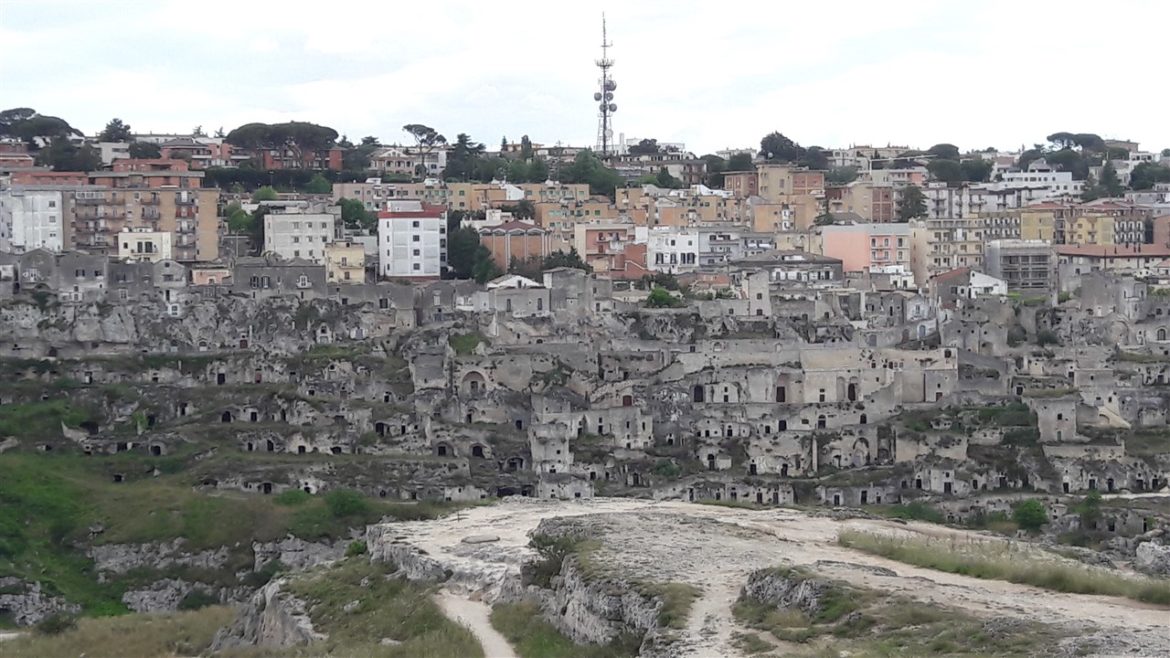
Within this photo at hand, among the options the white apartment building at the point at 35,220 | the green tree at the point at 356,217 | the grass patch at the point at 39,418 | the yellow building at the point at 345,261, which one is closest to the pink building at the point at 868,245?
the green tree at the point at 356,217

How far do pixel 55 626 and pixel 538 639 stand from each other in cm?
1395

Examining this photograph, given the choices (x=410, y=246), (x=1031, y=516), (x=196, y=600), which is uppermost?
(x=410, y=246)

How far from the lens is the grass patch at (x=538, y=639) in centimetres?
3047

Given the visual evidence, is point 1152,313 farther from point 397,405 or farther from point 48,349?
point 48,349

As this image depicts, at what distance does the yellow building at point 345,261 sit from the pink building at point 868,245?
16.8 m

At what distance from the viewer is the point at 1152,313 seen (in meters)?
62.0

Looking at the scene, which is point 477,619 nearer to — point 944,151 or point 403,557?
point 403,557

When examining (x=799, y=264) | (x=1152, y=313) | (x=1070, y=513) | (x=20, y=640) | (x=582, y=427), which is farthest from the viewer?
(x=799, y=264)

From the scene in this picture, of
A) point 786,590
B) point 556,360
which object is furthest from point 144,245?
point 786,590

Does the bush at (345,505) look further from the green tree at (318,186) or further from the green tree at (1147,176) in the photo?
the green tree at (1147,176)

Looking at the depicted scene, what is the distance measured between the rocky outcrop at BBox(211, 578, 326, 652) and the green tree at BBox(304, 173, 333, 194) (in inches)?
1666

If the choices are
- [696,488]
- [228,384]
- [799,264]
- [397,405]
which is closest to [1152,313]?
[799,264]

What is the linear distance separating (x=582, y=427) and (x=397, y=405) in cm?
505

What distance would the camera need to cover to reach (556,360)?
57875 millimetres
